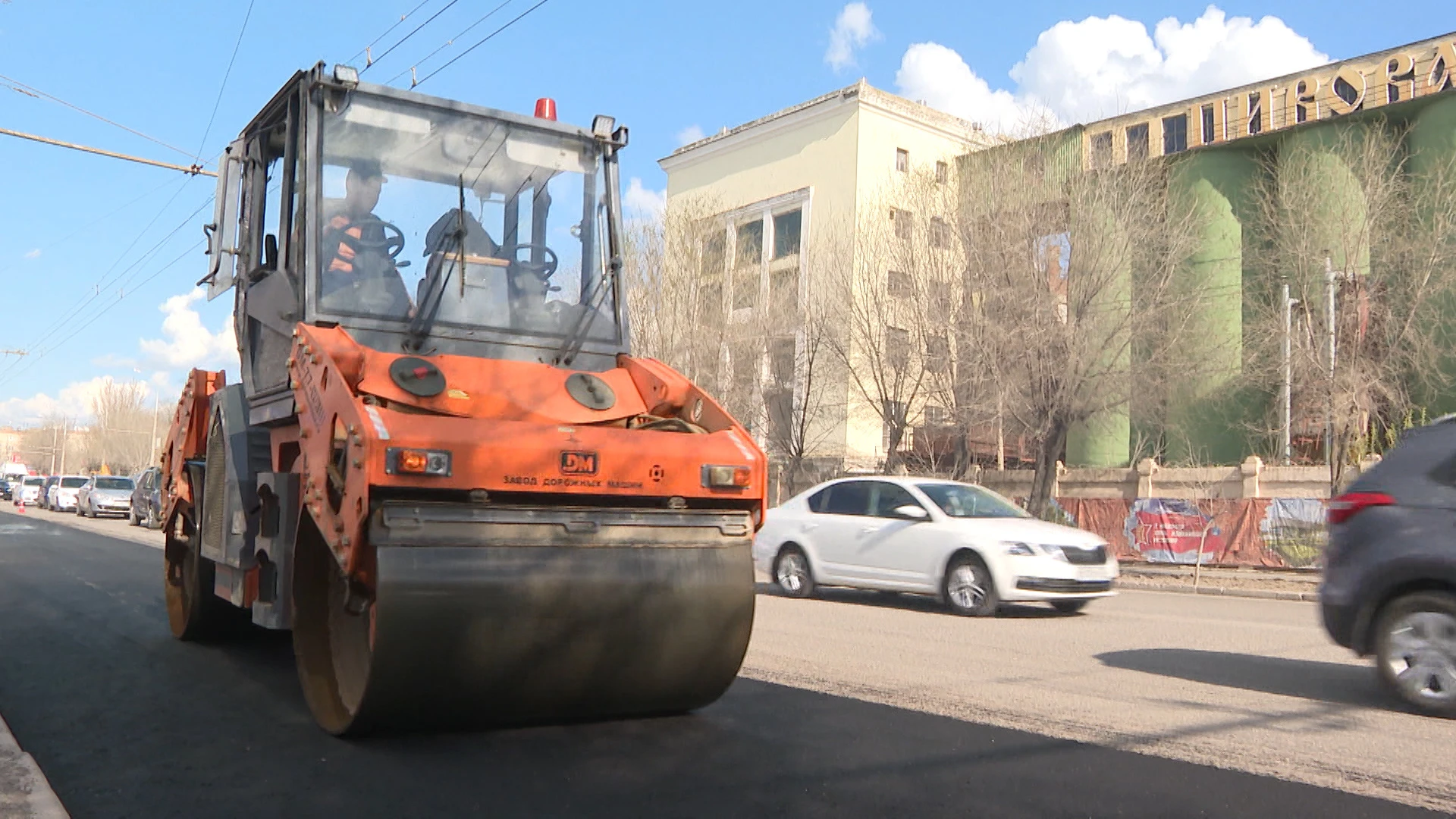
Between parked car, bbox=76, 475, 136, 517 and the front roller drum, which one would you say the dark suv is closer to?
the front roller drum

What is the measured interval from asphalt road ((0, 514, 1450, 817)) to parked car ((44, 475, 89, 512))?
46523 millimetres

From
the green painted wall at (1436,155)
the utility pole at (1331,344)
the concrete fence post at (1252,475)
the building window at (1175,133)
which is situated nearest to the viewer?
the utility pole at (1331,344)

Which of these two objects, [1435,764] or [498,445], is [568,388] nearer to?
[498,445]

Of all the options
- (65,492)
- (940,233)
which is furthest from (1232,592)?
(65,492)

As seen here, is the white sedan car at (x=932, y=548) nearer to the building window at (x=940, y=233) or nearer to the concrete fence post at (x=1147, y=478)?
the building window at (x=940, y=233)

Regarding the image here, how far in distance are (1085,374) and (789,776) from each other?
19.5m

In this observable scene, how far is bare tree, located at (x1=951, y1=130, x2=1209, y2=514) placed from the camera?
23750mm

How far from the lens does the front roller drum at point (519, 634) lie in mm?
5309

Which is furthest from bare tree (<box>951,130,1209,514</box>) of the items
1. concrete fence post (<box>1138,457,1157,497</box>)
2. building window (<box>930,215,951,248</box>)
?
concrete fence post (<box>1138,457,1157,497</box>)

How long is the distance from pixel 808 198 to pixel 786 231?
136cm

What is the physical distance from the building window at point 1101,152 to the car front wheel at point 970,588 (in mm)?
13688

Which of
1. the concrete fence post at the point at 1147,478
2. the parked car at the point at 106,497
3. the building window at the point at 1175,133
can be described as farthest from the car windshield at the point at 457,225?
the parked car at the point at 106,497

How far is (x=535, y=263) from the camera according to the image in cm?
716

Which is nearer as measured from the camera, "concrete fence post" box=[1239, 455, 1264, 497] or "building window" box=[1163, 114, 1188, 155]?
"concrete fence post" box=[1239, 455, 1264, 497]
